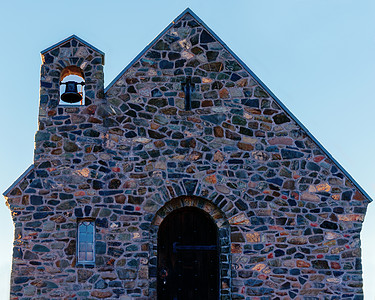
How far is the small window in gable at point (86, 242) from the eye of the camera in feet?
43.5

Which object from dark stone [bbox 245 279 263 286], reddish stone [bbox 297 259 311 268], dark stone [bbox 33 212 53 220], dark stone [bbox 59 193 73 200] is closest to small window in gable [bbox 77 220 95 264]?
dark stone [bbox 59 193 73 200]

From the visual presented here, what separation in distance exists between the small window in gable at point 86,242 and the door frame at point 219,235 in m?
1.36

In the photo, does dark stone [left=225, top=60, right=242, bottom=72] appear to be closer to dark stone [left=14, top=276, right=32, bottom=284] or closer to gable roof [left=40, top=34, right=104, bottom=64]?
gable roof [left=40, top=34, right=104, bottom=64]

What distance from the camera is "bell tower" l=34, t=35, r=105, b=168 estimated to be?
45.3ft

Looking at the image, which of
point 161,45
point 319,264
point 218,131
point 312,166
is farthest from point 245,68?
point 319,264

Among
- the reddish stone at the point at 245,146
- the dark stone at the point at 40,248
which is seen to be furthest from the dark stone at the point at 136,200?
the reddish stone at the point at 245,146

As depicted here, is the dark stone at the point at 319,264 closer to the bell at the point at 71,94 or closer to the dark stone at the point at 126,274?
the dark stone at the point at 126,274

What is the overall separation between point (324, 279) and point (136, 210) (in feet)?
15.1

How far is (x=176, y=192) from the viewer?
13.5 metres

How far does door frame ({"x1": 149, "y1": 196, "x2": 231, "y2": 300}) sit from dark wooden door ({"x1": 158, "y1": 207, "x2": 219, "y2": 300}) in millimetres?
207

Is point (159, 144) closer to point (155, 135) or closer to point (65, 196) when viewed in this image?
point (155, 135)

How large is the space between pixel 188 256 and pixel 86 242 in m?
2.41

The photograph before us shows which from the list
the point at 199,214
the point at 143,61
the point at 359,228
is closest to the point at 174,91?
the point at 143,61

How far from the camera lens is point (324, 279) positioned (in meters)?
13.2
